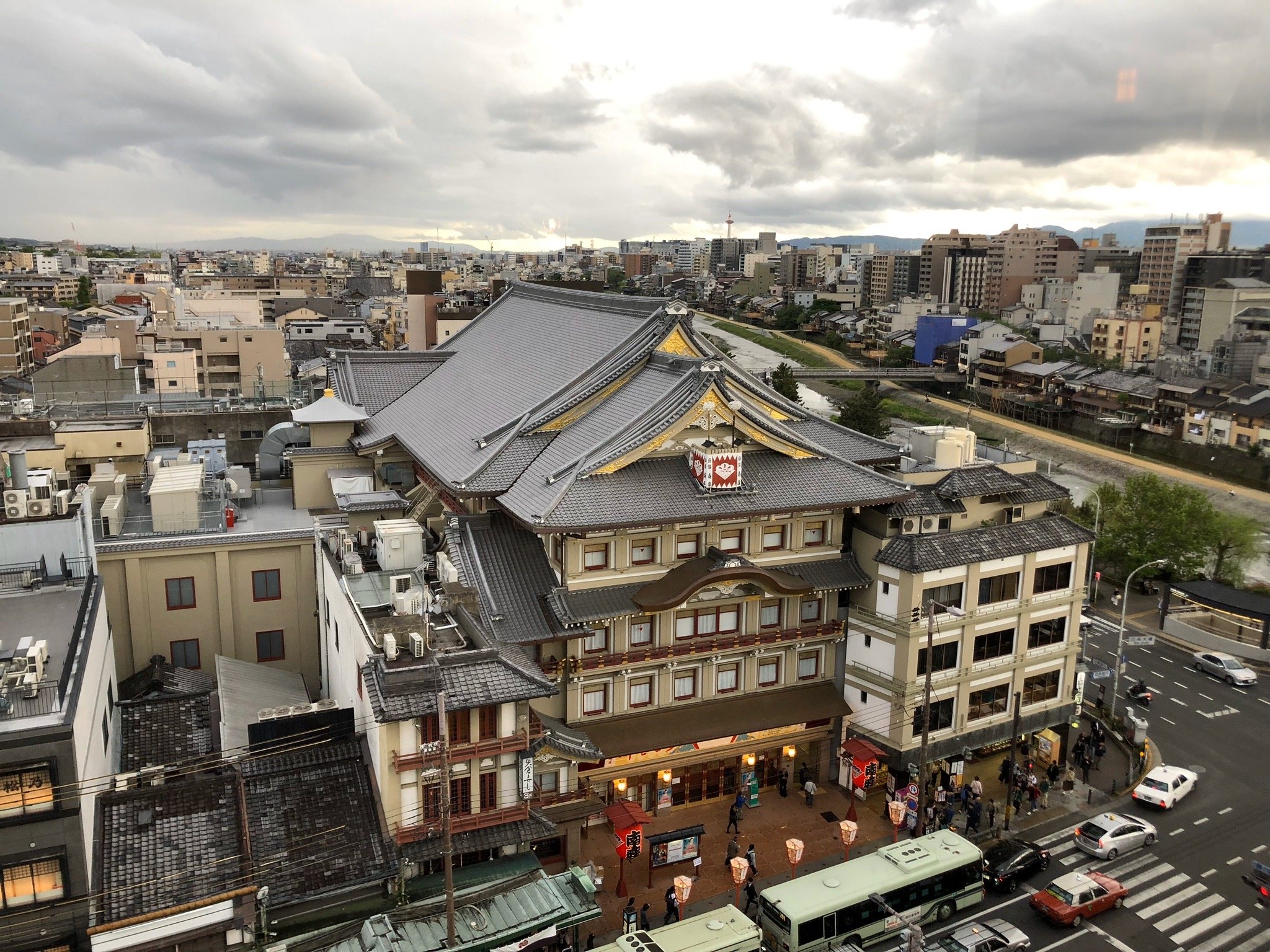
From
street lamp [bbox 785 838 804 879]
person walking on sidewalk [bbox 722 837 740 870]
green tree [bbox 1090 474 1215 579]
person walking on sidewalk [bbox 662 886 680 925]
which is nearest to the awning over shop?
person walking on sidewalk [bbox 722 837 740 870]

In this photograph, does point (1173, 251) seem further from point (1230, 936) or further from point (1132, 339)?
point (1230, 936)

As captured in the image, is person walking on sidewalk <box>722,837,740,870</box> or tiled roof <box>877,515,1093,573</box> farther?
tiled roof <box>877,515,1093,573</box>

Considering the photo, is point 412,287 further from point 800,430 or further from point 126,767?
point 126,767

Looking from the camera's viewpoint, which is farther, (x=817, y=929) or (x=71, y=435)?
(x=71, y=435)

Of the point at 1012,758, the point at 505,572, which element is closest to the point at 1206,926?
the point at 1012,758

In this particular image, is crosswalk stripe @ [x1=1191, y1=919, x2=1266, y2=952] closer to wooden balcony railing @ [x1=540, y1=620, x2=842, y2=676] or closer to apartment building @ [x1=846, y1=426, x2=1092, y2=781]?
apartment building @ [x1=846, y1=426, x2=1092, y2=781]

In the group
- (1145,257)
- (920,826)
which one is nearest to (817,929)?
(920,826)
